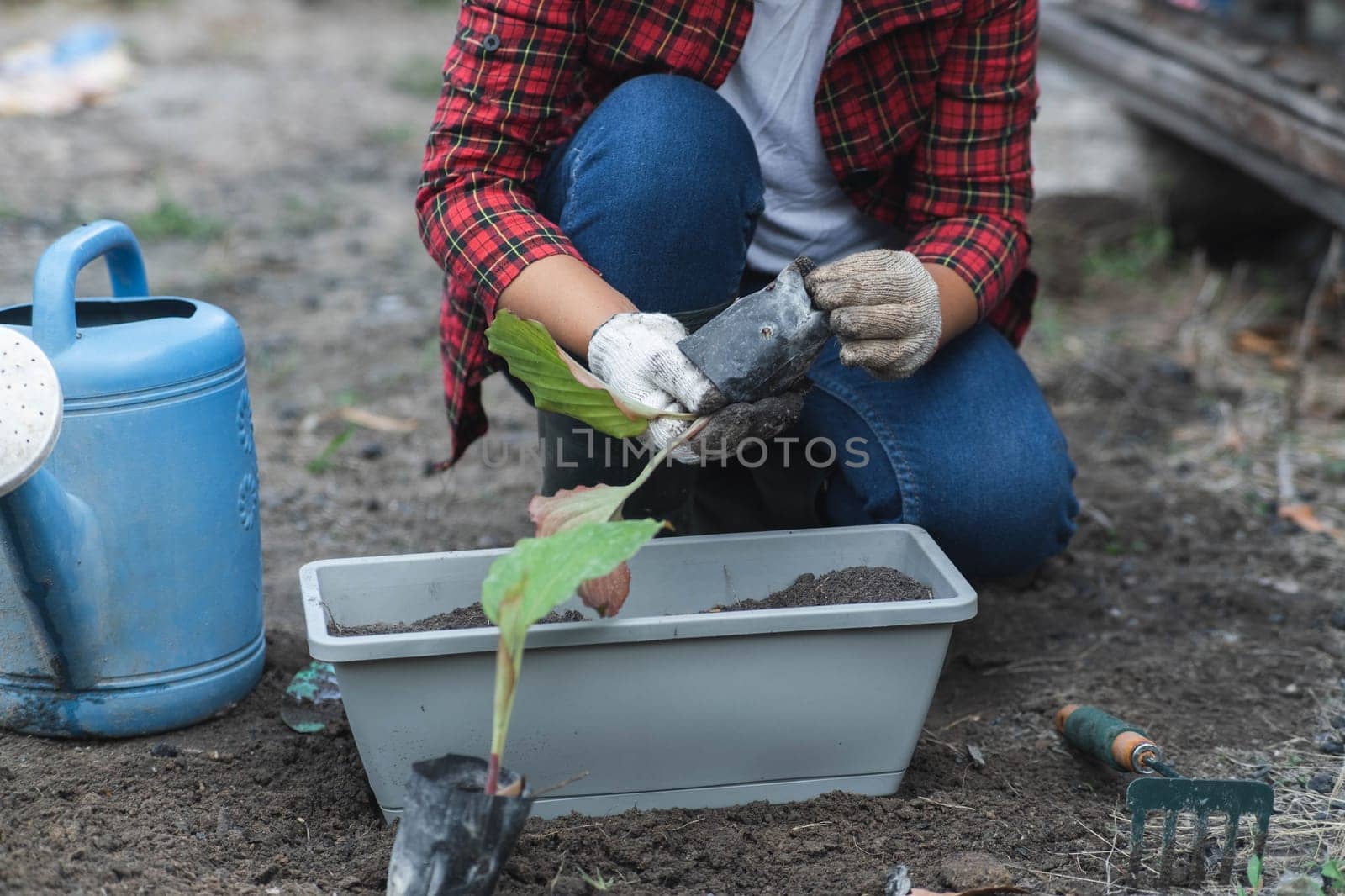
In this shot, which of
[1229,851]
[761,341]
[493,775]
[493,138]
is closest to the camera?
[493,775]

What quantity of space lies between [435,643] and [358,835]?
236mm

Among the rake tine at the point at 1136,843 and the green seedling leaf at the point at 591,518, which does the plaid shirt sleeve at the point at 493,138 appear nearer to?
the green seedling leaf at the point at 591,518

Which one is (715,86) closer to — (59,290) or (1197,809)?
(59,290)

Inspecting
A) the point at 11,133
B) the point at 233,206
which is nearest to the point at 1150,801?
A: the point at 233,206

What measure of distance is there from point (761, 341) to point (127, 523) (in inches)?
26.6

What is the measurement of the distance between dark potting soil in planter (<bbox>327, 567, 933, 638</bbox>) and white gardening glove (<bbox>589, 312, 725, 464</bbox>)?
20 centimetres

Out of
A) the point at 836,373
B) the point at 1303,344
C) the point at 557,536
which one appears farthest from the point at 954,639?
the point at 1303,344

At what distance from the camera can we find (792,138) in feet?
5.25

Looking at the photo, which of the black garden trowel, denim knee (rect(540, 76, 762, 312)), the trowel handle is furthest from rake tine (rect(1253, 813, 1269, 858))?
denim knee (rect(540, 76, 762, 312))

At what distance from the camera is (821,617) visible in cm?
116

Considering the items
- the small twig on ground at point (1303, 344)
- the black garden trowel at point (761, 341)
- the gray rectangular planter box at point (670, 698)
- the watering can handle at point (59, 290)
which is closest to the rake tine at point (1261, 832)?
the gray rectangular planter box at point (670, 698)

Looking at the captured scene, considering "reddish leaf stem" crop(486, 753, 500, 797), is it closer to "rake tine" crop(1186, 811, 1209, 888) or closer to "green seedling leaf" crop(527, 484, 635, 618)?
"green seedling leaf" crop(527, 484, 635, 618)

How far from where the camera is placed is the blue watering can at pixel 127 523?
1250 mm

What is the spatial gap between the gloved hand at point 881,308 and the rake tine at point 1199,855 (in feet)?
1.74
